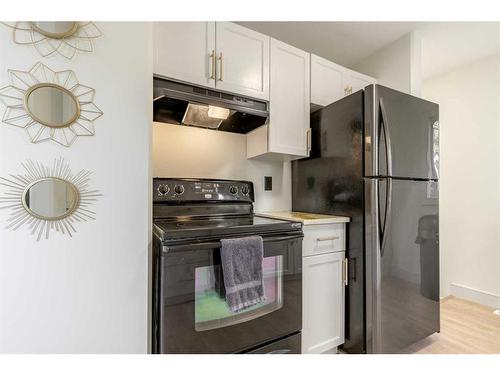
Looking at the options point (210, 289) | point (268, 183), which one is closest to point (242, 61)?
point (268, 183)

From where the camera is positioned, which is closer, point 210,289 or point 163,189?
point 210,289

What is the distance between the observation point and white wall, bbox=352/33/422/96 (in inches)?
84.7

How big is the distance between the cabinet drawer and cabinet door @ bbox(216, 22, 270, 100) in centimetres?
93

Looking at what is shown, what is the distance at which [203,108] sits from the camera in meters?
1.61

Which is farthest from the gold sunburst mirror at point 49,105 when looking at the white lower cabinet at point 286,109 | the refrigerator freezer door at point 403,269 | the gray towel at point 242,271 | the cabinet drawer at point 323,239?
the refrigerator freezer door at point 403,269

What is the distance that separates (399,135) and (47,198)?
1840 millimetres

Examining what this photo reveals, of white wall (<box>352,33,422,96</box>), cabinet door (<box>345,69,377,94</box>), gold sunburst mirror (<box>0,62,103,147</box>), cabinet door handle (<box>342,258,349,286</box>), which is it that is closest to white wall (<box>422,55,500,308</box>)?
white wall (<box>352,33,422,96</box>)

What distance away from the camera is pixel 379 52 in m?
2.44

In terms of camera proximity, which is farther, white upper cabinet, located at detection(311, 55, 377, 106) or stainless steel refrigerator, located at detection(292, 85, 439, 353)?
white upper cabinet, located at detection(311, 55, 377, 106)

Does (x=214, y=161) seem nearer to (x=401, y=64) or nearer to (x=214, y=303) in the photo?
(x=214, y=303)

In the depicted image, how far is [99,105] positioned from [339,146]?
140cm

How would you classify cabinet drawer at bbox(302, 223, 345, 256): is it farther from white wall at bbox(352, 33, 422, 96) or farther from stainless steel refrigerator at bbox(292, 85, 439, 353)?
white wall at bbox(352, 33, 422, 96)

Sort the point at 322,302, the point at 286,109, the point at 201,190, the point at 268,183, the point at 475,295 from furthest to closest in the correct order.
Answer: the point at 475,295 → the point at 268,183 → the point at 286,109 → the point at 201,190 → the point at 322,302
